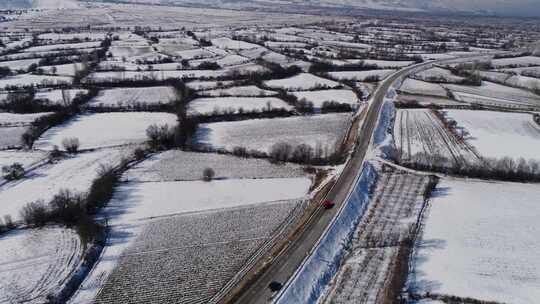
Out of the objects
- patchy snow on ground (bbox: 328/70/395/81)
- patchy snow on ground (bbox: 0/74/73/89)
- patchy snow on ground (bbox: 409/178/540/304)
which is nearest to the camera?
patchy snow on ground (bbox: 409/178/540/304)

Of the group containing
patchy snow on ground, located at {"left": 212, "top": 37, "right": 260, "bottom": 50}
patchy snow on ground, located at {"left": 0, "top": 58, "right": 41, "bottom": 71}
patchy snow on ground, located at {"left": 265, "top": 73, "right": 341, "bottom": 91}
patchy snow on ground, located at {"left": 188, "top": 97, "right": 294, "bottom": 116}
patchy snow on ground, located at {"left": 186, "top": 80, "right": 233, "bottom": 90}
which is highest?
patchy snow on ground, located at {"left": 212, "top": 37, "right": 260, "bottom": 50}

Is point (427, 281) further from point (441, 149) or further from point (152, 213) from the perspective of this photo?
point (441, 149)

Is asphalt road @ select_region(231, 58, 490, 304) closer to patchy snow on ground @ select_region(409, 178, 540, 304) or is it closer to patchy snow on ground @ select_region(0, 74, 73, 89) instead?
patchy snow on ground @ select_region(409, 178, 540, 304)

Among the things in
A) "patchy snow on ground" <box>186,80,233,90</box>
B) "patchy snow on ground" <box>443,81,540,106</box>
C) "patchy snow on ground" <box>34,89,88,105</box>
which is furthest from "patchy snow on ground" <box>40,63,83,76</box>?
"patchy snow on ground" <box>443,81,540,106</box>

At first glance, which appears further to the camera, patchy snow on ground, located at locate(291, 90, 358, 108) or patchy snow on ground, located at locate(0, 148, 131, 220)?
patchy snow on ground, located at locate(291, 90, 358, 108)

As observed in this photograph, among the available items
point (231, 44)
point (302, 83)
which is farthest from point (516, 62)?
point (231, 44)

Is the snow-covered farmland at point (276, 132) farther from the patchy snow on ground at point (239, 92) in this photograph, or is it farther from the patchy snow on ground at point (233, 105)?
the patchy snow on ground at point (239, 92)
